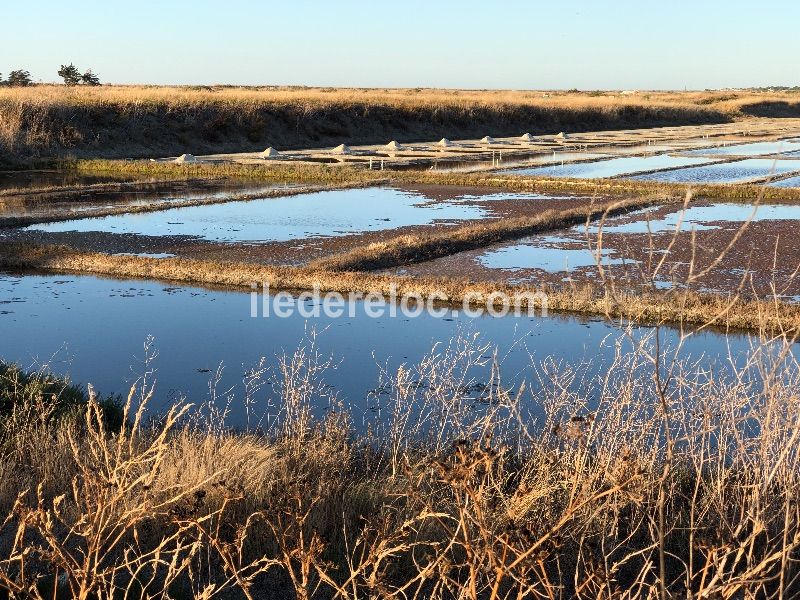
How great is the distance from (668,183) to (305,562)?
66.5ft

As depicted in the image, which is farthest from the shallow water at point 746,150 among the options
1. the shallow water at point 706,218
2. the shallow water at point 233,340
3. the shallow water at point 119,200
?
the shallow water at point 233,340

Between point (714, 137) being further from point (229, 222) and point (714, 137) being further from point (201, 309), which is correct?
point (201, 309)

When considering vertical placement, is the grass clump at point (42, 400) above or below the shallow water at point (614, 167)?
below

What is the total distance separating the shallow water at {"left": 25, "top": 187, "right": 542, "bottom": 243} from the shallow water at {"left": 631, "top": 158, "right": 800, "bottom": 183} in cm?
486

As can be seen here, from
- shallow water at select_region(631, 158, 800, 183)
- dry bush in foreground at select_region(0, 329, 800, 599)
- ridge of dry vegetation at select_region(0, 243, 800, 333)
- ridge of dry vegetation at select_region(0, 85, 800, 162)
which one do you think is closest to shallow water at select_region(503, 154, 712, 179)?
shallow water at select_region(631, 158, 800, 183)

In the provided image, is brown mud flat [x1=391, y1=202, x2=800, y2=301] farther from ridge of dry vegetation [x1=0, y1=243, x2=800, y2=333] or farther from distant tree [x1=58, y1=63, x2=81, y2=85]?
distant tree [x1=58, y1=63, x2=81, y2=85]

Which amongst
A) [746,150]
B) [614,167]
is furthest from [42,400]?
[746,150]

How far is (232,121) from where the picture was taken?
35.9m

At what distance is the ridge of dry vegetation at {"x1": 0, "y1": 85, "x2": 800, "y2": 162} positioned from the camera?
3089 cm

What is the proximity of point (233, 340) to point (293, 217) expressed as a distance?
338 inches

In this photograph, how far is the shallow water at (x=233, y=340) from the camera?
7.81m

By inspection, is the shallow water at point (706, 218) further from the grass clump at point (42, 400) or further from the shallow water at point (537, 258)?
the grass clump at point (42, 400)

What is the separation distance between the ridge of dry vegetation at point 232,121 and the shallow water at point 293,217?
12.5 m

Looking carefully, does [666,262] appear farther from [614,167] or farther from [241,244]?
[614,167]
